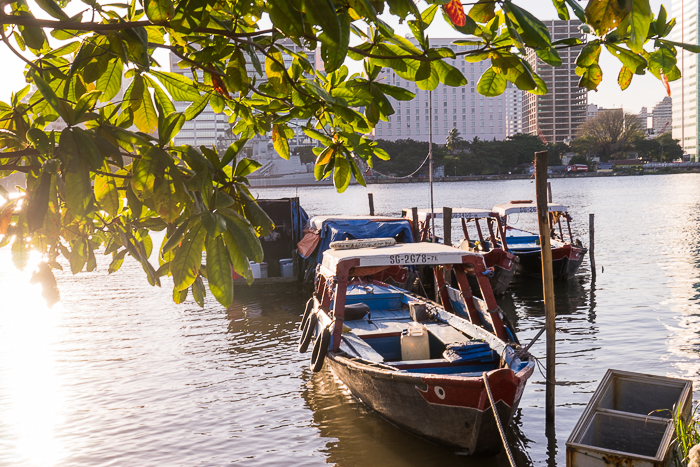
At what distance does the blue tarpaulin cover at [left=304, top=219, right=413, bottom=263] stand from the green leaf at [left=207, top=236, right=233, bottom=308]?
18.8m

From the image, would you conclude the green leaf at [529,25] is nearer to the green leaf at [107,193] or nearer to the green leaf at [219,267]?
the green leaf at [219,267]

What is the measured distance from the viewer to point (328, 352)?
10906 mm

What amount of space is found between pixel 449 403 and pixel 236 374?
6.82m

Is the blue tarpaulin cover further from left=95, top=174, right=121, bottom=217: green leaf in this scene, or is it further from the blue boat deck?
left=95, top=174, right=121, bottom=217: green leaf

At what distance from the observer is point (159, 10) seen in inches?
94.8

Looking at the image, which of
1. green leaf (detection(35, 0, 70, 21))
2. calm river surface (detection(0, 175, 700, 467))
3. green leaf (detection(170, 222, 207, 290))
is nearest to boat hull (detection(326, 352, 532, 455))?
calm river surface (detection(0, 175, 700, 467))

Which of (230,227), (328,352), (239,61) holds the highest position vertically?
(239,61)

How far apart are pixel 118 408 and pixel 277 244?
14723 millimetres

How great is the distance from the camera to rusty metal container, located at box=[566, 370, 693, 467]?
589 centimetres

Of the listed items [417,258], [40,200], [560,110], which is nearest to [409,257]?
[417,258]

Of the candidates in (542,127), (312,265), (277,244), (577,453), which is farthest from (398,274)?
(542,127)

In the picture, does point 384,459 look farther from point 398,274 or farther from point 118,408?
point 398,274

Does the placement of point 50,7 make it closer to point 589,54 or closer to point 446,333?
point 589,54

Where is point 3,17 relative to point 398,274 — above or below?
above
